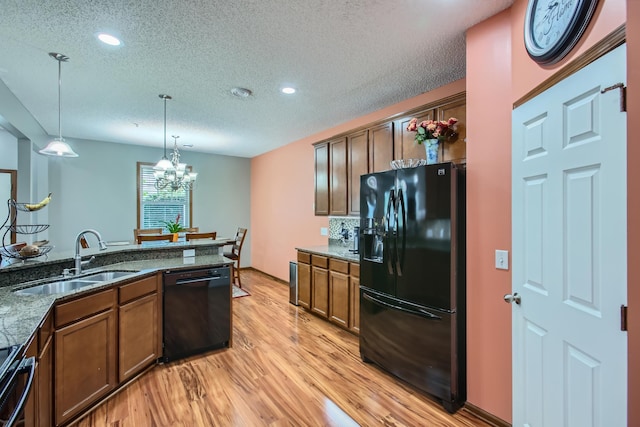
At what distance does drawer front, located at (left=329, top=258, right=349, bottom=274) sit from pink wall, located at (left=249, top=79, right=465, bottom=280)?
1149mm

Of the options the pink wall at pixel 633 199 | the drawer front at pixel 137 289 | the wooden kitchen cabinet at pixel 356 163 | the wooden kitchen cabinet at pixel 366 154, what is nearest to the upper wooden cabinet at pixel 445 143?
the wooden kitchen cabinet at pixel 366 154

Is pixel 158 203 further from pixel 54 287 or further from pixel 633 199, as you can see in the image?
pixel 633 199

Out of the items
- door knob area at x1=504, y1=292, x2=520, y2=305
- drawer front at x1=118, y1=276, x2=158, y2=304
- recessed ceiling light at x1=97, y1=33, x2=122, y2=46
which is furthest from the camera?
drawer front at x1=118, y1=276, x2=158, y2=304

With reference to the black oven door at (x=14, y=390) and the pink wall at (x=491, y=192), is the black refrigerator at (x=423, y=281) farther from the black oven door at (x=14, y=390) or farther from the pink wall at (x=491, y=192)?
the black oven door at (x=14, y=390)

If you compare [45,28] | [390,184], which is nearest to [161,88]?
[45,28]

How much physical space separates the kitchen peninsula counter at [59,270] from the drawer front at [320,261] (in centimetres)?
118

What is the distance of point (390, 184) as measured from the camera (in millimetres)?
2490

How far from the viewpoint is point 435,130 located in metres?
2.43

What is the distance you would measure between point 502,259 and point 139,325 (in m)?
2.81

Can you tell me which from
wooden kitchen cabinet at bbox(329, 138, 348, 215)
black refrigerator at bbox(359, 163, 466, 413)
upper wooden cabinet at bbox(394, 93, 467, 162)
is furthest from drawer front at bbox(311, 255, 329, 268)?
upper wooden cabinet at bbox(394, 93, 467, 162)

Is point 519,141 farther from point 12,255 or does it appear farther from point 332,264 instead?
point 12,255

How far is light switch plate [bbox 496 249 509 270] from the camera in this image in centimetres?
184

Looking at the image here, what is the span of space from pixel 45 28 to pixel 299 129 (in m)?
3.07

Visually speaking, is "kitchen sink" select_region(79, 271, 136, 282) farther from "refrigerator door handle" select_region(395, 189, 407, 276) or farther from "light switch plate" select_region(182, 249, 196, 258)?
"refrigerator door handle" select_region(395, 189, 407, 276)
